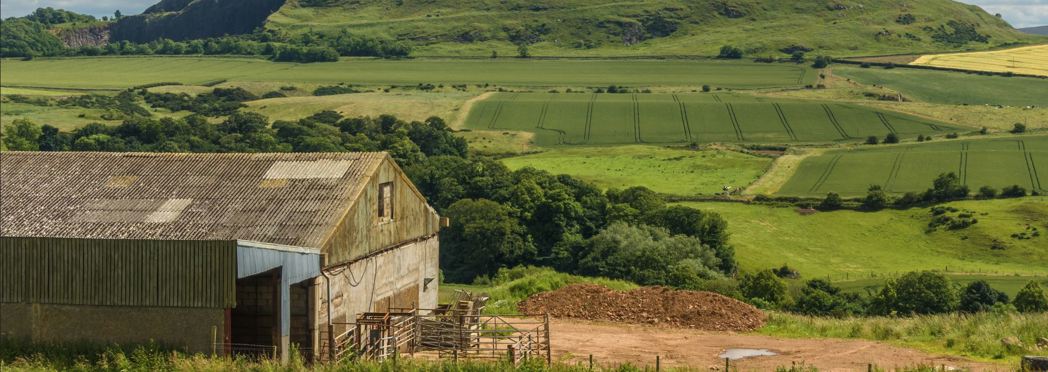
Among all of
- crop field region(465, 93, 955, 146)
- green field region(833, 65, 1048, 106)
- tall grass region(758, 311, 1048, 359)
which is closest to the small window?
tall grass region(758, 311, 1048, 359)

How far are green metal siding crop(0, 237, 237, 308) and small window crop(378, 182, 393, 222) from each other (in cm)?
688

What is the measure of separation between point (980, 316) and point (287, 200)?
63.3ft

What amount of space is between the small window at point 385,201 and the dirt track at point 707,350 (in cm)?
550

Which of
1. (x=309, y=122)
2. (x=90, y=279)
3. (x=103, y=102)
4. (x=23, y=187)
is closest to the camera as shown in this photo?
(x=90, y=279)

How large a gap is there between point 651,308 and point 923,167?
8344cm

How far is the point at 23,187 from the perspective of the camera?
3178 cm

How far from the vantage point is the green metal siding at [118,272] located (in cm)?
2658

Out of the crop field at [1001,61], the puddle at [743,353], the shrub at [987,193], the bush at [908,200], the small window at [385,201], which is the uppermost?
the crop field at [1001,61]

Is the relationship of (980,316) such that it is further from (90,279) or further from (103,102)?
(103,102)

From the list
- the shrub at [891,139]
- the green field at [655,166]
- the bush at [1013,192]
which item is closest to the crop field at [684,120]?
the shrub at [891,139]

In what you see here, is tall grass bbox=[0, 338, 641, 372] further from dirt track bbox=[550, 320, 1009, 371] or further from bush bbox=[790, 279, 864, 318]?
bush bbox=[790, 279, 864, 318]

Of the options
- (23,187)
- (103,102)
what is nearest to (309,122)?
(103,102)

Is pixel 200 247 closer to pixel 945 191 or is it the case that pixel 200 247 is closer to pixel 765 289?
pixel 765 289

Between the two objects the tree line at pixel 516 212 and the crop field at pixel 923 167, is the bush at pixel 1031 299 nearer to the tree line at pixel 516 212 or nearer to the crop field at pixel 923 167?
the tree line at pixel 516 212
